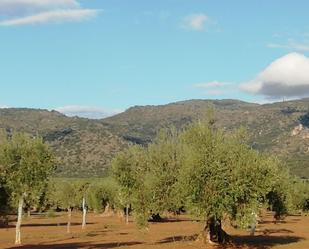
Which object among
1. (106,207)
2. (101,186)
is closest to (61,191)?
(101,186)

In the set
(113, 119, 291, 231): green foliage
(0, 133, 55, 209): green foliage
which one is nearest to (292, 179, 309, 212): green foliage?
(113, 119, 291, 231): green foliage

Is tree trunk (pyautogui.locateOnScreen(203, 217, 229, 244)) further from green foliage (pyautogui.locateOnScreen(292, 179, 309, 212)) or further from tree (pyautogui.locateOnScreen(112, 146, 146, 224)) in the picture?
green foliage (pyautogui.locateOnScreen(292, 179, 309, 212))

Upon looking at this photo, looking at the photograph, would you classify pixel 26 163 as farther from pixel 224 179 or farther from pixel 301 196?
pixel 301 196

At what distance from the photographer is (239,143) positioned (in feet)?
181

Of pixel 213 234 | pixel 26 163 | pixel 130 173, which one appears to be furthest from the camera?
pixel 130 173

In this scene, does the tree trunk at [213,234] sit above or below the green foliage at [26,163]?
below

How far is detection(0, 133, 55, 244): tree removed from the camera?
60844mm

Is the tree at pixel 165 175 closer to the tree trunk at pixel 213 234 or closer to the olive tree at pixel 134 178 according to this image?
the olive tree at pixel 134 178

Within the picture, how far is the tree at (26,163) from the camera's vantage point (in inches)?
2395

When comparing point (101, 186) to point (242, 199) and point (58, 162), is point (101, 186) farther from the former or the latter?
point (242, 199)

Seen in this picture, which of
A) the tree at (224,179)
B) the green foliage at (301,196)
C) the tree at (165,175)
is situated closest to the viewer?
the tree at (224,179)

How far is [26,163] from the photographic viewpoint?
201ft

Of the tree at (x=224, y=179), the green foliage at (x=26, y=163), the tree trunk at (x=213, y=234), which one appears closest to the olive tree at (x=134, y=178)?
the tree trunk at (x=213, y=234)

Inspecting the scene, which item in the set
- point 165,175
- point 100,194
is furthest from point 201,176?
point 100,194
